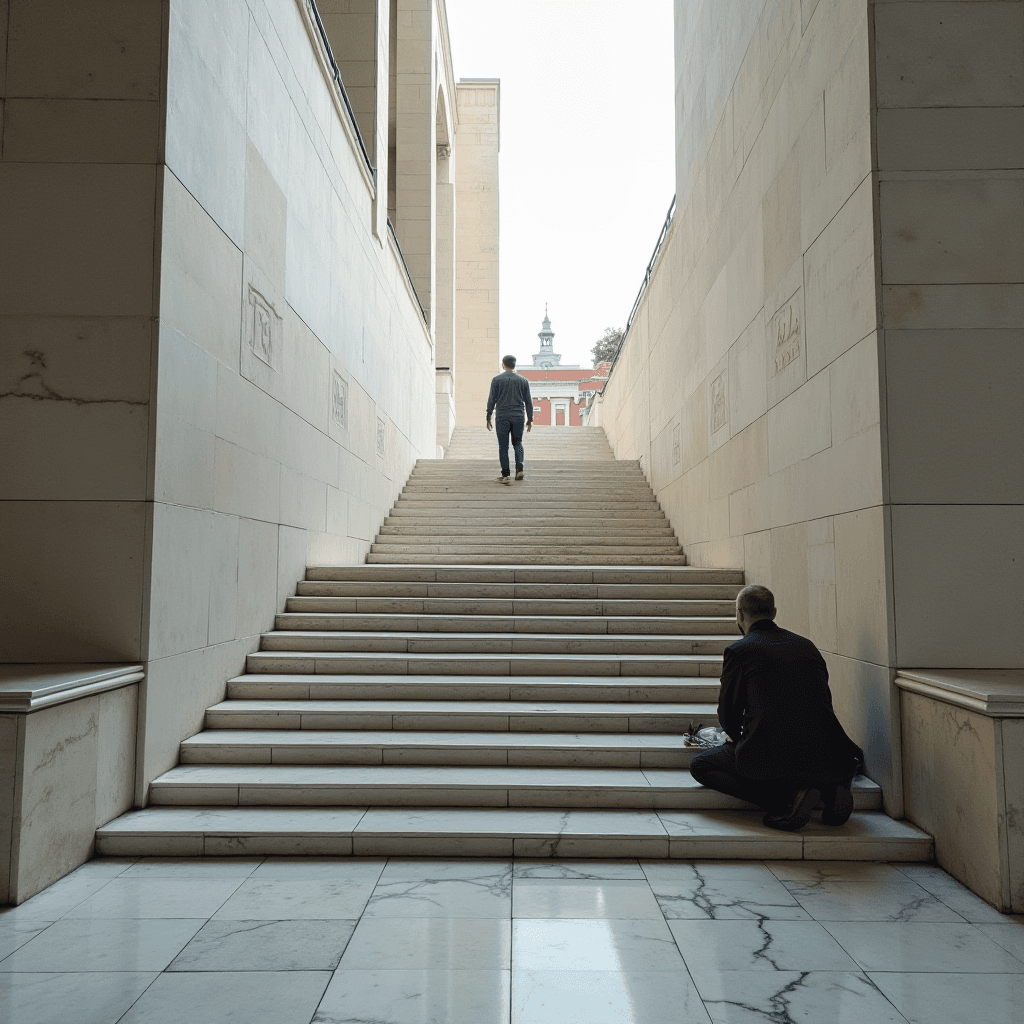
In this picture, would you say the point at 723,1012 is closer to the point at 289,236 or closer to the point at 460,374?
the point at 289,236

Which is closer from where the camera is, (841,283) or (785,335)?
(841,283)

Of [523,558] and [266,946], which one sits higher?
[523,558]

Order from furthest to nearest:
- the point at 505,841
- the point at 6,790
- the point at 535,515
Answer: the point at 535,515 → the point at 505,841 → the point at 6,790

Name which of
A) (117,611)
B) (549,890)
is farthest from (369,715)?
(549,890)

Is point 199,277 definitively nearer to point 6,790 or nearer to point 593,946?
point 6,790

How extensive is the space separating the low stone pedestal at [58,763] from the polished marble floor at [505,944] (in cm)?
15

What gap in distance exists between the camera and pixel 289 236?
6.48 m

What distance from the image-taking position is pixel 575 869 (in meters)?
3.73

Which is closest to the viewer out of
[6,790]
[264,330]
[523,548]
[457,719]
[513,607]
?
[6,790]

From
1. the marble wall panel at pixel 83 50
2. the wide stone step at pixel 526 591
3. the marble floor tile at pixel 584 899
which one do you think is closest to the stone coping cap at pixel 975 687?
the marble floor tile at pixel 584 899

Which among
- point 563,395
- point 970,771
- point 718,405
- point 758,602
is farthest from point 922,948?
point 563,395

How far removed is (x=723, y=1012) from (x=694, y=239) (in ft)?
25.8

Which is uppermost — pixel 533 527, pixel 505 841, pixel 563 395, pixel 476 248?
pixel 563 395

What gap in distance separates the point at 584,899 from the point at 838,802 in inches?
54.9
